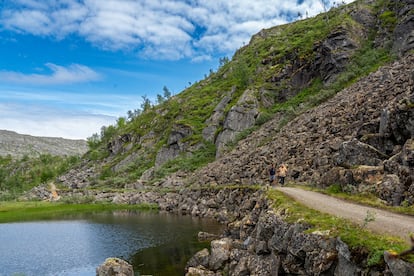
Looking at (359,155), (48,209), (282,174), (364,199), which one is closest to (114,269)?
(364,199)

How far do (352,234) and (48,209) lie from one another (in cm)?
9587

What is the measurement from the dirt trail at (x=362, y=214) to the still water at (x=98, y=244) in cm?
1431

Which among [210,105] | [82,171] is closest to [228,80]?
[210,105]

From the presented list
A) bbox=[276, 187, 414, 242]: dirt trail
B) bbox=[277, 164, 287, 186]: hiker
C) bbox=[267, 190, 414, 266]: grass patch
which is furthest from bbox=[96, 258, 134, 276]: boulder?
bbox=[277, 164, 287, 186]: hiker

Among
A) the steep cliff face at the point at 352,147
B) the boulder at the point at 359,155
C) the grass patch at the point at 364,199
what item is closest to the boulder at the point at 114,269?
the grass patch at the point at 364,199

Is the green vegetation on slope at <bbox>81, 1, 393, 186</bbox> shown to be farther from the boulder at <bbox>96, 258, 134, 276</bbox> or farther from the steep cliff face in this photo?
the boulder at <bbox>96, 258, 134, 276</bbox>

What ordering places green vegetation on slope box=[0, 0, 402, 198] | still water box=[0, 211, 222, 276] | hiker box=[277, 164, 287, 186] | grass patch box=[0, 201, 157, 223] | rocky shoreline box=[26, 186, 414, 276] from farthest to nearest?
green vegetation on slope box=[0, 0, 402, 198] → grass patch box=[0, 201, 157, 223] → hiker box=[277, 164, 287, 186] → still water box=[0, 211, 222, 276] → rocky shoreline box=[26, 186, 414, 276]

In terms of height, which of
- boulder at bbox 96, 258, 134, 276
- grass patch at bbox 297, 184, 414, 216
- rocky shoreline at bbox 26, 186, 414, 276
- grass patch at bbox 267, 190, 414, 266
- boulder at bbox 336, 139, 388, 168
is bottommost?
boulder at bbox 96, 258, 134, 276

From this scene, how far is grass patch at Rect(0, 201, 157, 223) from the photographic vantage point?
88.2 m

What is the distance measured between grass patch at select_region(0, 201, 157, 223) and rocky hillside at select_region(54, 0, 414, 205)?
51.5 ft

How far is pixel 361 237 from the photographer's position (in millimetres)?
18219

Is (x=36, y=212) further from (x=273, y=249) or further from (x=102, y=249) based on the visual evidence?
(x=273, y=249)

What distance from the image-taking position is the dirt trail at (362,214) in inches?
785

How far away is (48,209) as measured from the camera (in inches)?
3907
